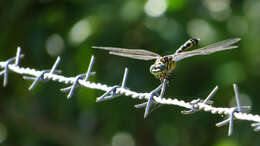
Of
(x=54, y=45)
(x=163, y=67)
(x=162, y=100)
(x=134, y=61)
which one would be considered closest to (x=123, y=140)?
(x=134, y=61)

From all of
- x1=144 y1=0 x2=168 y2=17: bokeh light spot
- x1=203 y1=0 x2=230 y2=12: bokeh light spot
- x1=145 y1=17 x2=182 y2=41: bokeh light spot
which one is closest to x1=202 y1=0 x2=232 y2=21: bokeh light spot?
x1=203 y1=0 x2=230 y2=12: bokeh light spot

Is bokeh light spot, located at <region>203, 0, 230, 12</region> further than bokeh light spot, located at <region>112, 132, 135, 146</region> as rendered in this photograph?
No

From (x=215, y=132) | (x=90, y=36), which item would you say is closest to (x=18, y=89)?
(x=90, y=36)

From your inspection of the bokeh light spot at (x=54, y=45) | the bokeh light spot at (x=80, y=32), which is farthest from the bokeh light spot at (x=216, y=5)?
the bokeh light spot at (x=54, y=45)

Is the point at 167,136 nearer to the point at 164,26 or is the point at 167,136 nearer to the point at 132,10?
the point at 164,26

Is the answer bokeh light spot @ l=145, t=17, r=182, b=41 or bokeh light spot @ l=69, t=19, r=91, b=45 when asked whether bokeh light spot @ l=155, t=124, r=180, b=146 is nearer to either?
bokeh light spot @ l=145, t=17, r=182, b=41

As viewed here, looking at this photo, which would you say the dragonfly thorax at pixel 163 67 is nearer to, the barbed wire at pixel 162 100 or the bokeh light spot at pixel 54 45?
the barbed wire at pixel 162 100
